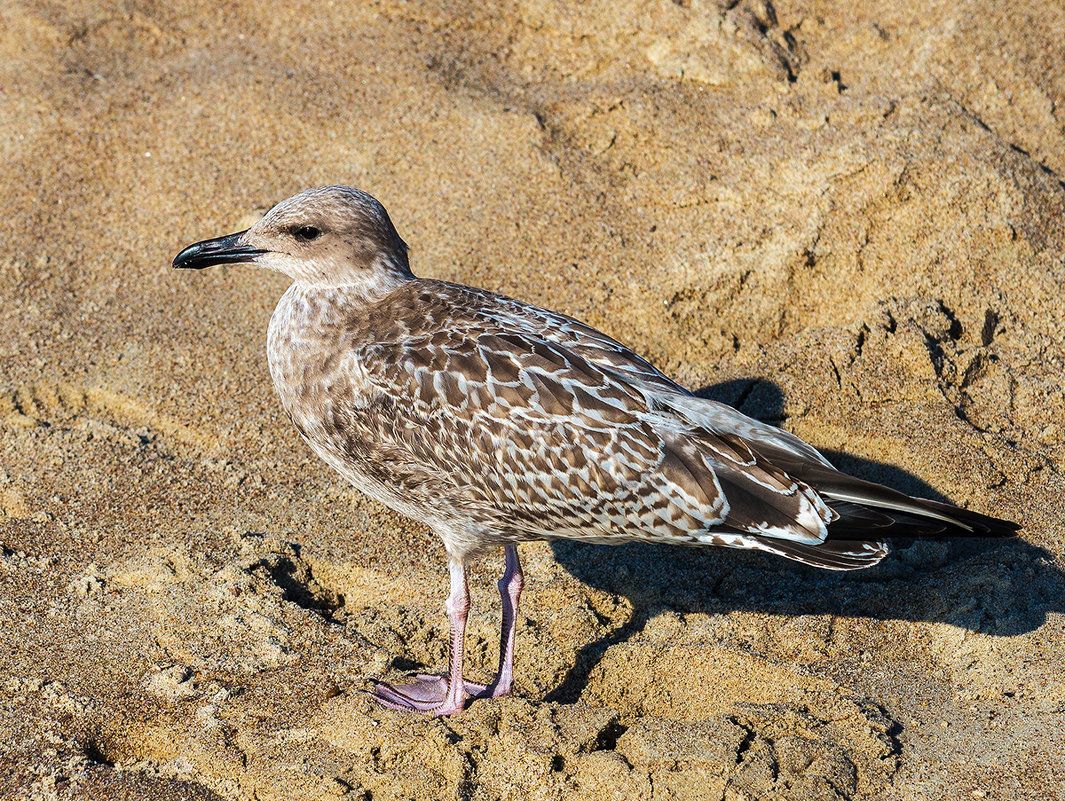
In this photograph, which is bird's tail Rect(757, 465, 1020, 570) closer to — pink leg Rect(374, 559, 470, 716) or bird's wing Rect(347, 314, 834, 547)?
bird's wing Rect(347, 314, 834, 547)

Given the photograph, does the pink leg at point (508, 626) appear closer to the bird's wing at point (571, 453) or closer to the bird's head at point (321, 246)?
the bird's wing at point (571, 453)

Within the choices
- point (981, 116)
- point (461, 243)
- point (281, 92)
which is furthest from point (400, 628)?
point (981, 116)

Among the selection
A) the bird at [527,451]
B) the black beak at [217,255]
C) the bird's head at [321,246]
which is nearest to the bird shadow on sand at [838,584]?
the bird at [527,451]

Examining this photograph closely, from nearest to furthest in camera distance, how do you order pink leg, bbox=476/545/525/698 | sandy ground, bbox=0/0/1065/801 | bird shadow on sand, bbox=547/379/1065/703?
sandy ground, bbox=0/0/1065/801
pink leg, bbox=476/545/525/698
bird shadow on sand, bbox=547/379/1065/703

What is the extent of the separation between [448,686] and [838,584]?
177 cm

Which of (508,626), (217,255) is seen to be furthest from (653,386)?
(217,255)

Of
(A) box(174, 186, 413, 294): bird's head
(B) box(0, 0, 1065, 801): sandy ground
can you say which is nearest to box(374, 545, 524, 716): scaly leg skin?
(B) box(0, 0, 1065, 801): sandy ground

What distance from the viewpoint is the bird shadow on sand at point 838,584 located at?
4422 mm

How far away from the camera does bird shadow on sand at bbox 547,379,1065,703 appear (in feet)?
14.5

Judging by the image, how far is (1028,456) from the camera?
5121 mm

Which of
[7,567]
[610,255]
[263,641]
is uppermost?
[610,255]

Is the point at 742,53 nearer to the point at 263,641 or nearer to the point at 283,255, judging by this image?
the point at 283,255

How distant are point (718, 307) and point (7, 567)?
3.76 meters

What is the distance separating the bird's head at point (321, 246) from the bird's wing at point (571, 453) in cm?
64
